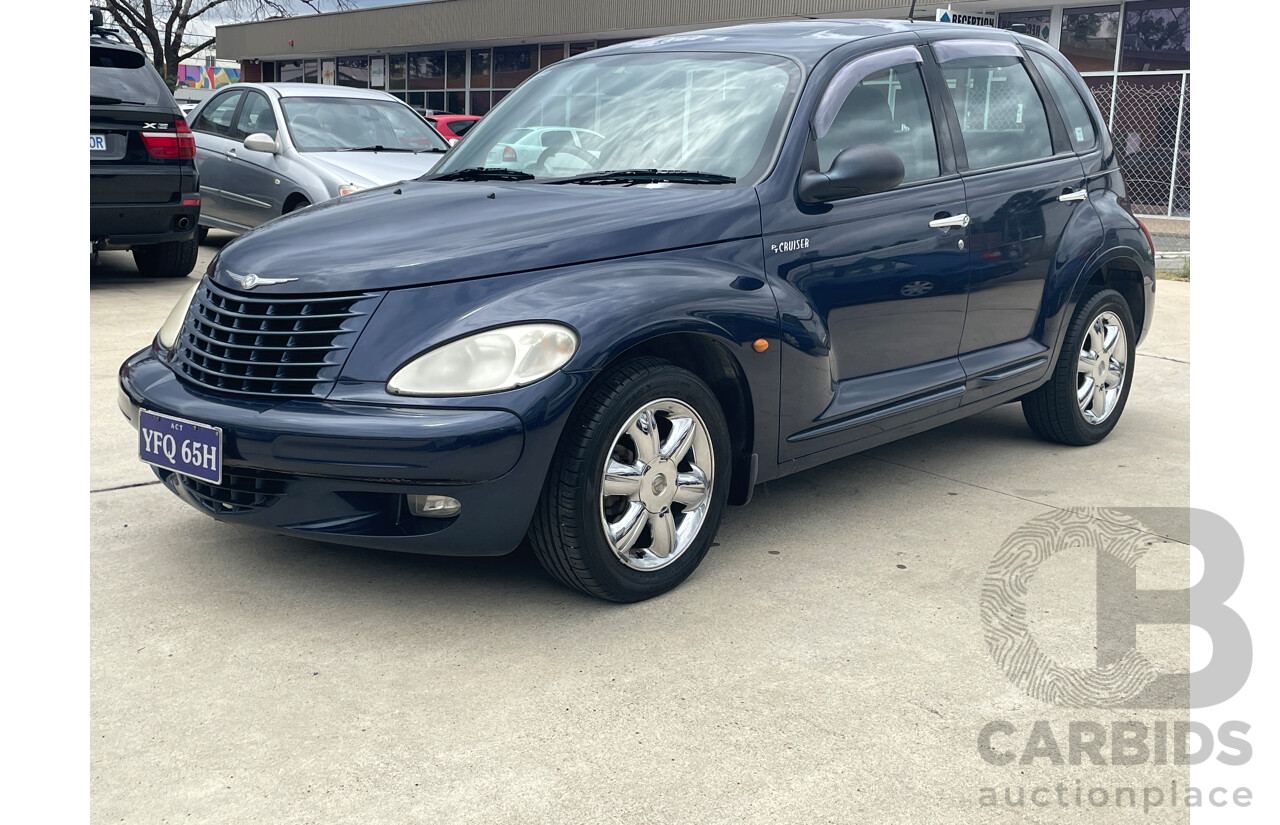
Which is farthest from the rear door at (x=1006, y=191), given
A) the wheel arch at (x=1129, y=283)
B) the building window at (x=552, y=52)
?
the building window at (x=552, y=52)

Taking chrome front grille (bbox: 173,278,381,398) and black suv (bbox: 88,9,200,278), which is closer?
chrome front grille (bbox: 173,278,381,398)

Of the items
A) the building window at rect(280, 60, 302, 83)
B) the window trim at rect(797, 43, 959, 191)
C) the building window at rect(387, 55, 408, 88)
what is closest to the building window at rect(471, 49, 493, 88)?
the building window at rect(387, 55, 408, 88)

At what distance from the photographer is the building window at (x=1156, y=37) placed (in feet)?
64.0

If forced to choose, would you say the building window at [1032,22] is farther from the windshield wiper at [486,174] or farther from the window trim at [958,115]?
the windshield wiper at [486,174]

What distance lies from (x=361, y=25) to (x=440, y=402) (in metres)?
35.4

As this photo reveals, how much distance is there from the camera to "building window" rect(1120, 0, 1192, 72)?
19500 millimetres

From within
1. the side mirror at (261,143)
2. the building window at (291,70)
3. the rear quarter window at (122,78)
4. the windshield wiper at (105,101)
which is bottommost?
the side mirror at (261,143)

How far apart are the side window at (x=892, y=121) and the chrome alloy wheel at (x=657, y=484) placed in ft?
3.84

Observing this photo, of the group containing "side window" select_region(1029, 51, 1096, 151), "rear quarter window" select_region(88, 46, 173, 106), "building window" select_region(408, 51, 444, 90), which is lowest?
"side window" select_region(1029, 51, 1096, 151)

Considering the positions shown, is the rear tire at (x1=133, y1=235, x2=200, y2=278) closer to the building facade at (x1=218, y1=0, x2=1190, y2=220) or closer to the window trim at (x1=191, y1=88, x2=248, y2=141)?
the window trim at (x1=191, y1=88, x2=248, y2=141)

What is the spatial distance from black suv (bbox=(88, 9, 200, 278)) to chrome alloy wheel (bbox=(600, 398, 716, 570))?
673 centimetres

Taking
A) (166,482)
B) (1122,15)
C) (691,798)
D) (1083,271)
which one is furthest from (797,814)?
(1122,15)

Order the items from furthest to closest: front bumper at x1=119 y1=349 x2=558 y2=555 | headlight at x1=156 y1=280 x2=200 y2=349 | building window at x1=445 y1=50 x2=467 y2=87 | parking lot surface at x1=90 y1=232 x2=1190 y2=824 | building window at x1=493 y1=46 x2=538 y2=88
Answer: building window at x1=445 y1=50 x2=467 y2=87 < building window at x1=493 y1=46 x2=538 y2=88 < headlight at x1=156 y1=280 x2=200 y2=349 < front bumper at x1=119 y1=349 x2=558 y2=555 < parking lot surface at x1=90 y1=232 x2=1190 y2=824

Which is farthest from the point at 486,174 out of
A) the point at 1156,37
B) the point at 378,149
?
the point at 1156,37
